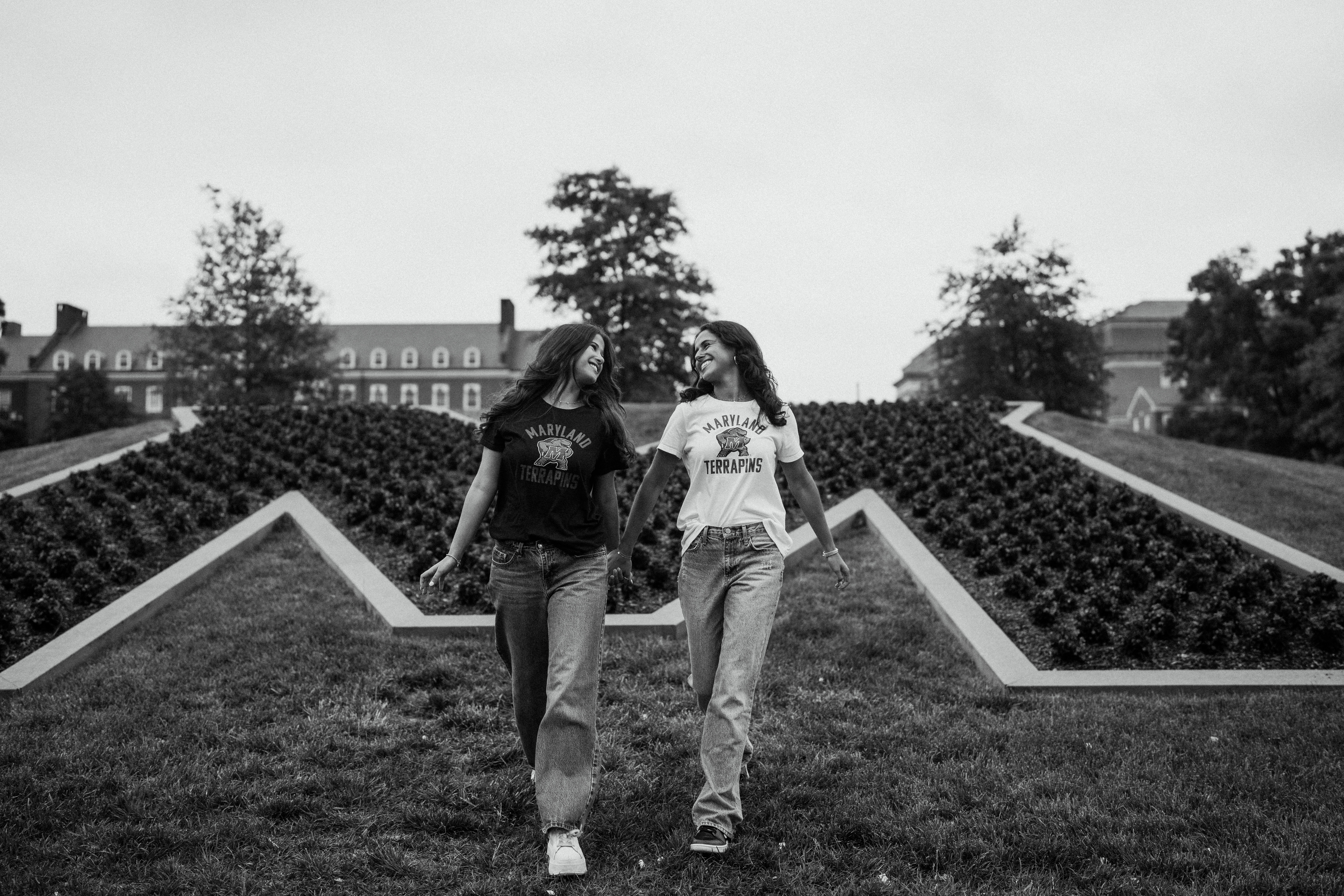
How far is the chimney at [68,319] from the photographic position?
72.1 metres

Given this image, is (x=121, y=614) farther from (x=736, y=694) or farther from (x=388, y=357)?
(x=388, y=357)

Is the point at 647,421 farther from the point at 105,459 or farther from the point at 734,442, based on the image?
the point at 734,442

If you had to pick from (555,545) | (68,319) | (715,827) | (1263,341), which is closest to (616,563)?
(555,545)

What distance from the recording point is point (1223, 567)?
313 inches

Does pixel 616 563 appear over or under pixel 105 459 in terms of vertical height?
over

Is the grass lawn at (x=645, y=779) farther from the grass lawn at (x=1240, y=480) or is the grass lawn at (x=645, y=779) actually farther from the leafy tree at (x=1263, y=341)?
the leafy tree at (x=1263, y=341)

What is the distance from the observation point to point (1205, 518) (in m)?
9.25

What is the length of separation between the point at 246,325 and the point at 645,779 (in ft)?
95.2

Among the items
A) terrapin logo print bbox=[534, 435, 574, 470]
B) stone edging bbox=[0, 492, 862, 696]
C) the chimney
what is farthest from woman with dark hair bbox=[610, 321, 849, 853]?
the chimney

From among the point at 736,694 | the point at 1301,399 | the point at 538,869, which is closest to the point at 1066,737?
the point at 736,694

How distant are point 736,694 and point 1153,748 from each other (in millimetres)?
2182

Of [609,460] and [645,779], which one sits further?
[645,779]

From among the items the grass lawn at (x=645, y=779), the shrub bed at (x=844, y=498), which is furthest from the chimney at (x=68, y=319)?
the grass lawn at (x=645, y=779)

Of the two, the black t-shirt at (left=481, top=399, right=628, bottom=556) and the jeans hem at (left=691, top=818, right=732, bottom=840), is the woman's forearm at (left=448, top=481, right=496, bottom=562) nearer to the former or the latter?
the black t-shirt at (left=481, top=399, right=628, bottom=556)
